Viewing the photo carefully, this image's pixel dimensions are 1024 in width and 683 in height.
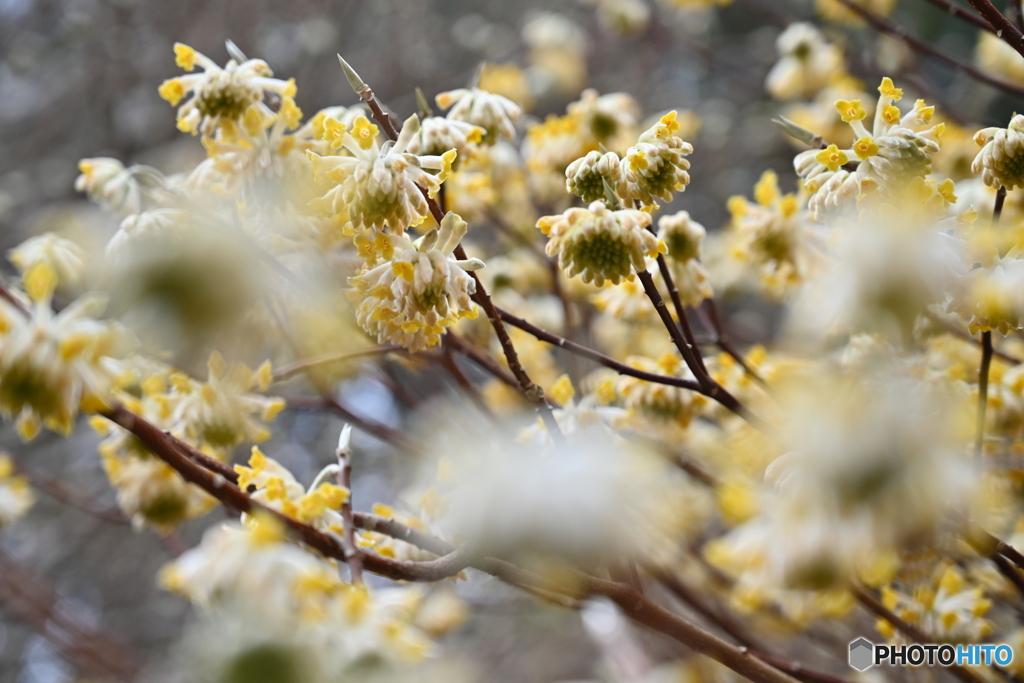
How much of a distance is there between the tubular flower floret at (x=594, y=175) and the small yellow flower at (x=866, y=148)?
0.25m

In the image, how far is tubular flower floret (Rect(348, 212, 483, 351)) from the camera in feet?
2.43

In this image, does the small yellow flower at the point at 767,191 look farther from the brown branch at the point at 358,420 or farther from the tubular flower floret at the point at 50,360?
the tubular flower floret at the point at 50,360

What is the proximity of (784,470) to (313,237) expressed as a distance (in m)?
0.63

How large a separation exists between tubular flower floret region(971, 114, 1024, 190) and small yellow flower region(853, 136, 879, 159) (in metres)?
0.10

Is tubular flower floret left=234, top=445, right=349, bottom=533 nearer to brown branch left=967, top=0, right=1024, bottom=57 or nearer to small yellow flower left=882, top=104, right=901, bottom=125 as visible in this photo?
small yellow flower left=882, top=104, right=901, bottom=125

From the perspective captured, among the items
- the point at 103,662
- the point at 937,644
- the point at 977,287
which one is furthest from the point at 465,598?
the point at 977,287

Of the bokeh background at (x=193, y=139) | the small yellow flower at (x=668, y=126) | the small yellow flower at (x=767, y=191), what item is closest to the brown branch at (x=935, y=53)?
the small yellow flower at (x=767, y=191)

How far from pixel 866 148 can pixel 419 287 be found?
1.59 feet

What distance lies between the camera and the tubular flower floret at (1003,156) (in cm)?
76

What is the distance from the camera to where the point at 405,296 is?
743mm

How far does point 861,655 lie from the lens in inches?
39.4

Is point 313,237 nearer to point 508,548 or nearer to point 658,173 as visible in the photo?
point 658,173

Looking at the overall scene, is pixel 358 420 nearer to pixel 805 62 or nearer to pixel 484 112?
pixel 484 112

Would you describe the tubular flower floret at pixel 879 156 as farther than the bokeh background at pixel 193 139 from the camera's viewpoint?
No
